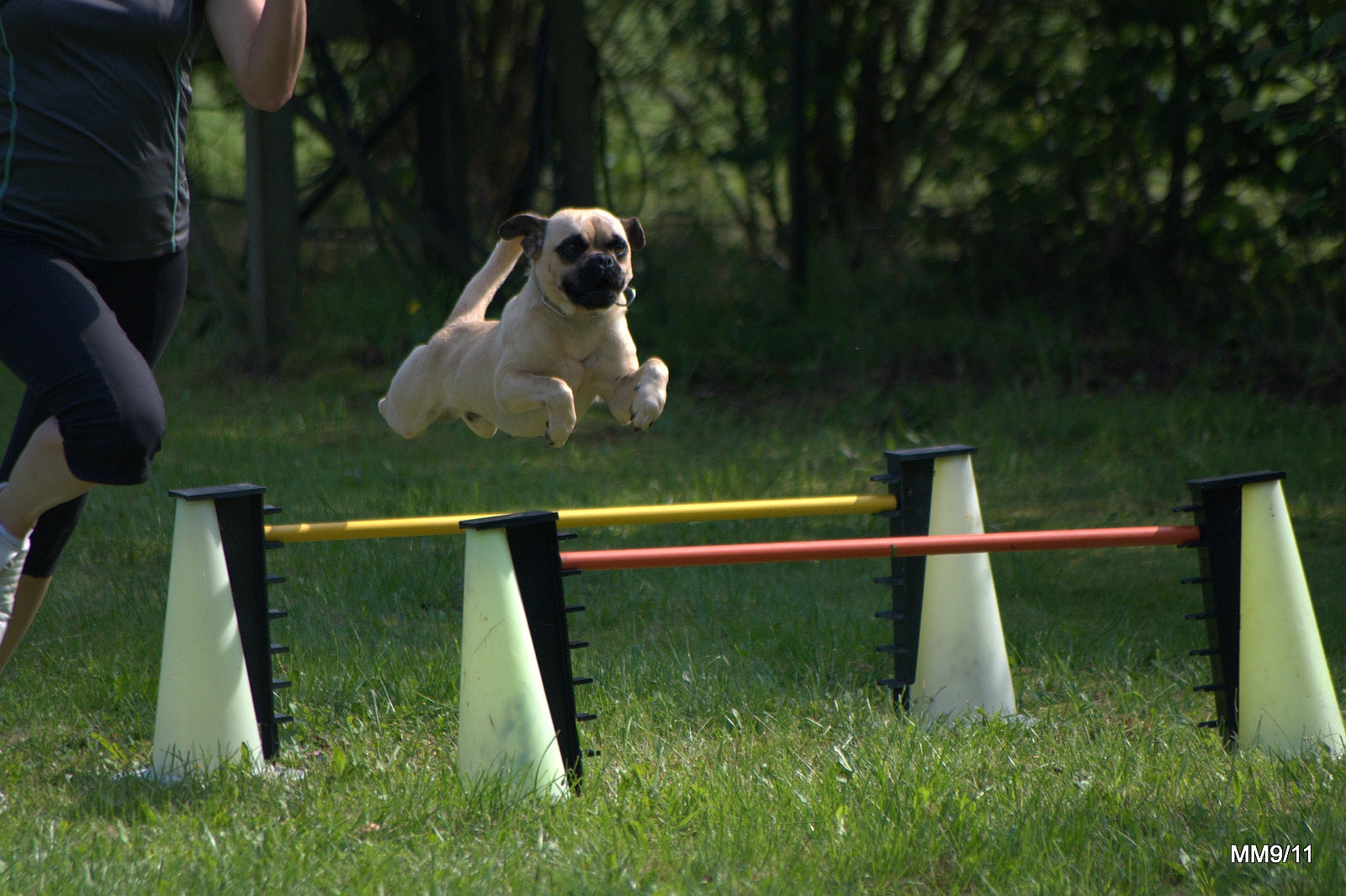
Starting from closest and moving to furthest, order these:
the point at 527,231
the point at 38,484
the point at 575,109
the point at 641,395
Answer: the point at 38,484 < the point at 641,395 < the point at 527,231 < the point at 575,109

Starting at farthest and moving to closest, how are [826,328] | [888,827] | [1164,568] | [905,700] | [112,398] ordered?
1. [826,328]
2. [1164,568]
3. [905,700]
4. [888,827]
5. [112,398]

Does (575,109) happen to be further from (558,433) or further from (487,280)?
(558,433)

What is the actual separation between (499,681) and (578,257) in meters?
0.97

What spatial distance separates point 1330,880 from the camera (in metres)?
2.39

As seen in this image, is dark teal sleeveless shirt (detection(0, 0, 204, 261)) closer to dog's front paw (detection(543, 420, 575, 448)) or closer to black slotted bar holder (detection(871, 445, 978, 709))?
dog's front paw (detection(543, 420, 575, 448))

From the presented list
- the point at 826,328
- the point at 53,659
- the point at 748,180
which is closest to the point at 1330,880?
the point at 53,659

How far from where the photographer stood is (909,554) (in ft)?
9.87

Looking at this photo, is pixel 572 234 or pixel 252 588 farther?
pixel 252 588

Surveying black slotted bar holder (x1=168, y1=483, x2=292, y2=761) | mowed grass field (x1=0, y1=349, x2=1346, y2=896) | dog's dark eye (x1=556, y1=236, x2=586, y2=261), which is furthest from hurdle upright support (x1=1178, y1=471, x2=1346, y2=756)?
black slotted bar holder (x1=168, y1=483, x2=292, y2=761)

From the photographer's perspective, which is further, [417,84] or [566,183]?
[417,84]

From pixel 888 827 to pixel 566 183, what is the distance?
358cm

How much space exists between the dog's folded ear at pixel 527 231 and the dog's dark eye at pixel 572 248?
0.35 ft

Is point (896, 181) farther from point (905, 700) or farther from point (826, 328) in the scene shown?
point (905, 700)

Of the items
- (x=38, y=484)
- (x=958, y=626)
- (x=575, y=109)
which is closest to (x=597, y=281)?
(x=38, y=484)
